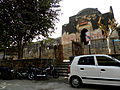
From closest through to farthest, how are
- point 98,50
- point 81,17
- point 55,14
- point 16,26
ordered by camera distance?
point 16,26, point 55,14, point 98,50, point 81,17

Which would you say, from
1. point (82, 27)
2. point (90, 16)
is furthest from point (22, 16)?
point (90, 16)

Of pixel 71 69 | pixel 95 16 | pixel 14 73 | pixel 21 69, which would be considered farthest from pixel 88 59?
pixel 95 16

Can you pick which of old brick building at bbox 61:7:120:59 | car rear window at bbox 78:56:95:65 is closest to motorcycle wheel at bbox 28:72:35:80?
car rear window at bbox 78:56:95:65

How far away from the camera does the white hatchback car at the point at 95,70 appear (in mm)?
4062

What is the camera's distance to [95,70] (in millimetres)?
4391

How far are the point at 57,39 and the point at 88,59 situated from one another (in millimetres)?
19435

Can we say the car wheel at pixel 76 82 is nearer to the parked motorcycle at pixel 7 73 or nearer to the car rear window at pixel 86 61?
the car rear window at pixel 86 61

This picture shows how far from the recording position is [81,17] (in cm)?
2147

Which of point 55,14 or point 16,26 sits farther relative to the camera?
point 55,14

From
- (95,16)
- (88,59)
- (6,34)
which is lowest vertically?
(88,59)

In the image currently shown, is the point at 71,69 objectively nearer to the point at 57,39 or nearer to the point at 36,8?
the point at 36,8

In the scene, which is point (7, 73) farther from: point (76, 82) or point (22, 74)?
point (76, 82)

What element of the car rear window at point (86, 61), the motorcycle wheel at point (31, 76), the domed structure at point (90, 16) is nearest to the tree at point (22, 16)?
the motorcycle wheel at point (31, 76)

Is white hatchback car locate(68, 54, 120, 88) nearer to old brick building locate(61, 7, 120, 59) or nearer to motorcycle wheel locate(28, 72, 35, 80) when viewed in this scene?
motorcycle wheel locate(28, 72, 35, 80)
